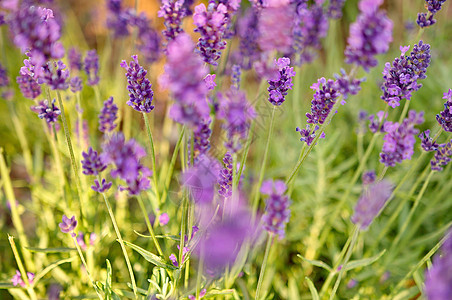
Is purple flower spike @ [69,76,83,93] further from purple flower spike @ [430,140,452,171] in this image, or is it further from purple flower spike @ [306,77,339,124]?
purple flower spike @ [430,140,452,171]

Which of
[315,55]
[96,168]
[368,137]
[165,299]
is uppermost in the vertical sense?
[315,55]

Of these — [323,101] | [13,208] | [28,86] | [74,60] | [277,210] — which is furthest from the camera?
[74,60]

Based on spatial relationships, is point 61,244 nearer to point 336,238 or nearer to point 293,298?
point 293,298

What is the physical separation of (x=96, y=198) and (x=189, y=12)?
104 centimetres

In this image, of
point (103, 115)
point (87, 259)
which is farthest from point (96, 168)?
point (87, 259)

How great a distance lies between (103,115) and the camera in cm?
129

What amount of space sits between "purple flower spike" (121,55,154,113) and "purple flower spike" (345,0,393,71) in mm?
592

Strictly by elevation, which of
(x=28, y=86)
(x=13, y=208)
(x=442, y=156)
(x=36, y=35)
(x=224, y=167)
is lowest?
(x=13, y=208)

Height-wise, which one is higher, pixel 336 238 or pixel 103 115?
pixel 103 115

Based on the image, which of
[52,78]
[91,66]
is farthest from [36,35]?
[91,66]

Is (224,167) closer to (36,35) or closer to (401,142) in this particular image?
(401,142)

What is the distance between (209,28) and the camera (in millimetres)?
947

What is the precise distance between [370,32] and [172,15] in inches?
25.6

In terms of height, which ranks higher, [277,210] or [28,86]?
[28,86]
